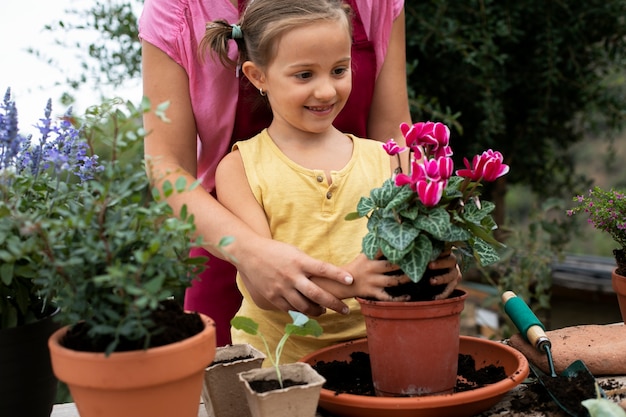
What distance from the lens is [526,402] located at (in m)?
1.32

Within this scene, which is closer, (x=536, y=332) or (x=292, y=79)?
(x=536, y=332)

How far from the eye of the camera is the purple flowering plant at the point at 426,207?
119cm

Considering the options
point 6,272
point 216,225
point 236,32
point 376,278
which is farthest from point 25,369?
point 236,32

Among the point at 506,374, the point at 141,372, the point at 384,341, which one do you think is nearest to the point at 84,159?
the point at 141,372

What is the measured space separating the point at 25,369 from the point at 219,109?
978mm

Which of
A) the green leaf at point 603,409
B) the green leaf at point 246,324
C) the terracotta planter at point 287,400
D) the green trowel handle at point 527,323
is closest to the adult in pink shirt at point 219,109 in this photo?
the green leaf at point 246,324

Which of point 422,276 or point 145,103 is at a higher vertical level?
point 145,103

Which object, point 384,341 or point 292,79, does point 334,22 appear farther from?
point 384,341

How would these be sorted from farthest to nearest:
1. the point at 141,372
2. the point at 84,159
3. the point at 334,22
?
the point at 334,22 < the point at 84,159 < the point at 141,372

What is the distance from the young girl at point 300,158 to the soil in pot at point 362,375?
24 centimetres

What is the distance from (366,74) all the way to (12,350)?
50.0 inches

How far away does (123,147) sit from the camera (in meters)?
1.08

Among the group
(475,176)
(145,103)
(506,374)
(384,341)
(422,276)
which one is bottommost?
(506,374)

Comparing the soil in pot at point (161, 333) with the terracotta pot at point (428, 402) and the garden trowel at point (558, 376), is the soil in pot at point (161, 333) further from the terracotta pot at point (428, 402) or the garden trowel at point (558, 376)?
the garden trowel at point (558, 376)
